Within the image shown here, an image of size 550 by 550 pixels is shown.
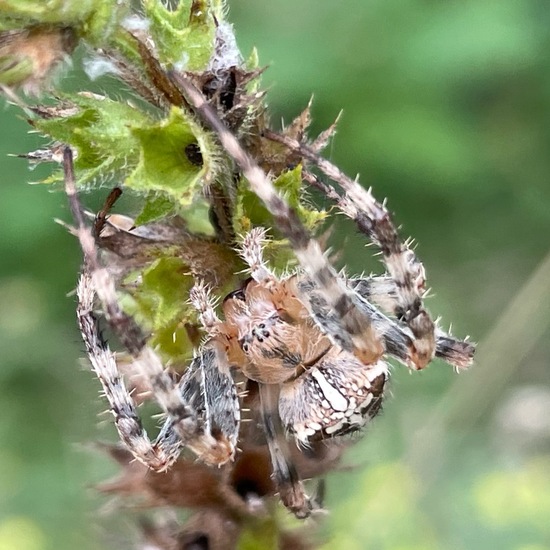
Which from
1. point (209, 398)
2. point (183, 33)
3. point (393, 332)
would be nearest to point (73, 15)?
point (183, 33)

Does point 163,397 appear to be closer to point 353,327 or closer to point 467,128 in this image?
point 353,327

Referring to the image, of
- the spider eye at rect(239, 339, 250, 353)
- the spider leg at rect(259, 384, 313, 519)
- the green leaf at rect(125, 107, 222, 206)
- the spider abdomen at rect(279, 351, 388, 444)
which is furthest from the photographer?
the spider abdomen at rect(279, 351, 388, 444)

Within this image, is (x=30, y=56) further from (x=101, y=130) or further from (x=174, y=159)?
(x=174, y=159)

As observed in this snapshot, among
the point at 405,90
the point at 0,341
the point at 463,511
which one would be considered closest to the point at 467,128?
the point at 405,90

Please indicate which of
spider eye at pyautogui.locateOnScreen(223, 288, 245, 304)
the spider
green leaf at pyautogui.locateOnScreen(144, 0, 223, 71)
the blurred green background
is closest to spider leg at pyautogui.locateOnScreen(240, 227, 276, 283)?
the spider

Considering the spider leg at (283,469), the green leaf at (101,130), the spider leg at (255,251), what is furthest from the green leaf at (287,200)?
the spider leg at (283,469)

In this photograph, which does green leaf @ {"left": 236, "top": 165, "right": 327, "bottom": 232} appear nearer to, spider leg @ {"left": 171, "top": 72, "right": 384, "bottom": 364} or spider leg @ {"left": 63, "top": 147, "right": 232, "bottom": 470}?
spider leg @ {"left": 171, "top": 72, "right": 384, "bottom": 364}

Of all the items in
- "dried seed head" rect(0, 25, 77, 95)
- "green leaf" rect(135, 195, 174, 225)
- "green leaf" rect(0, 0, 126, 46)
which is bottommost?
"green leaf" rect(135, 195, 174, 225)
